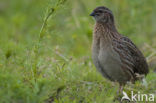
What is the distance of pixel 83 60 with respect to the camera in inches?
304

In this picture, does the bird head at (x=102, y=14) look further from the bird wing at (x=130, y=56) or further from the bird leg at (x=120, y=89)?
the bird leg at (x=120, y=89)

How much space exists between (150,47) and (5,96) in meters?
4.49

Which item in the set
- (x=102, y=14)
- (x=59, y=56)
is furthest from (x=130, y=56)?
(x=59, y=56)

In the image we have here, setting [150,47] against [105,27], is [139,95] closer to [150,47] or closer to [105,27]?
[105,27]

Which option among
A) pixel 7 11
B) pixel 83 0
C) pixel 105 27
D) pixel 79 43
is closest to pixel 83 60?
pixel 105 27

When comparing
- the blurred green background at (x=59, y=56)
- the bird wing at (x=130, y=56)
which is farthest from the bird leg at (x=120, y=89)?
the bird wing at (x=130, y=56)

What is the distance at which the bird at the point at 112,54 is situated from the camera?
251 inches

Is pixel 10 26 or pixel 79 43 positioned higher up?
pixel 10 26

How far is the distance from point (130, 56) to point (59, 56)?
1.34m

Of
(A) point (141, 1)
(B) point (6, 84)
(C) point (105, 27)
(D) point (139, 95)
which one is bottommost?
(D) point (139, 95)

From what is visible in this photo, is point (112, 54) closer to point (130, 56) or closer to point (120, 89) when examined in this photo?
point (130, 56)

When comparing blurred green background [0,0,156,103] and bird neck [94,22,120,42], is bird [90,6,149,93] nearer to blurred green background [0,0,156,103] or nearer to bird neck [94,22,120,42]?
bird neck [94,22,120,42]

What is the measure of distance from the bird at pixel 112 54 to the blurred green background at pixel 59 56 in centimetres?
23

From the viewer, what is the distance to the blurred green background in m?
4.90
